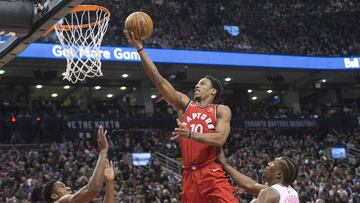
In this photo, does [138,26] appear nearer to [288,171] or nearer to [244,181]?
[244,181]

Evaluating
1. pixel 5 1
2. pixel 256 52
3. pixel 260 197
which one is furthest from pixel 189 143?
pixel 256 52

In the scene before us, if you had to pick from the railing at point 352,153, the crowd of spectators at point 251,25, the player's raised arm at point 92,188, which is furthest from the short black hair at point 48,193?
the railing at point 352,153

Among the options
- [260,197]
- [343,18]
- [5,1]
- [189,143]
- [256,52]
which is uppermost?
[343,18]

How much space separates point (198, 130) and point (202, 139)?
15.2 inches

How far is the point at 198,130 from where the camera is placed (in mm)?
4781

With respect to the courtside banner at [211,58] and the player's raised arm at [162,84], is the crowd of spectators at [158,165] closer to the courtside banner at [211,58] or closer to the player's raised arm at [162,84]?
the courtside banner at [211,58]

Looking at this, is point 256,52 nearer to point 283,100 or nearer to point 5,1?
point 283,100

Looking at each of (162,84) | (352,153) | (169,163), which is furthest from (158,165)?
(162,84)

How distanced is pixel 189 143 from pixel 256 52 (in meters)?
20.7

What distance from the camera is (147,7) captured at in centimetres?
2550

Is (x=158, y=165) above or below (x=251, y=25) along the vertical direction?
below

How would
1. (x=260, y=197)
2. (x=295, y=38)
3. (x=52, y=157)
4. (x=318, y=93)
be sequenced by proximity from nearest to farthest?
(x=260, y=197), (x=52, y=157), (x=295, y=38), (x=318, y=93)

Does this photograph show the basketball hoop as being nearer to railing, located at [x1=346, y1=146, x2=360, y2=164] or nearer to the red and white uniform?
the red and white uniform

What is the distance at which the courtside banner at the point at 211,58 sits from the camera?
20.5 meters
